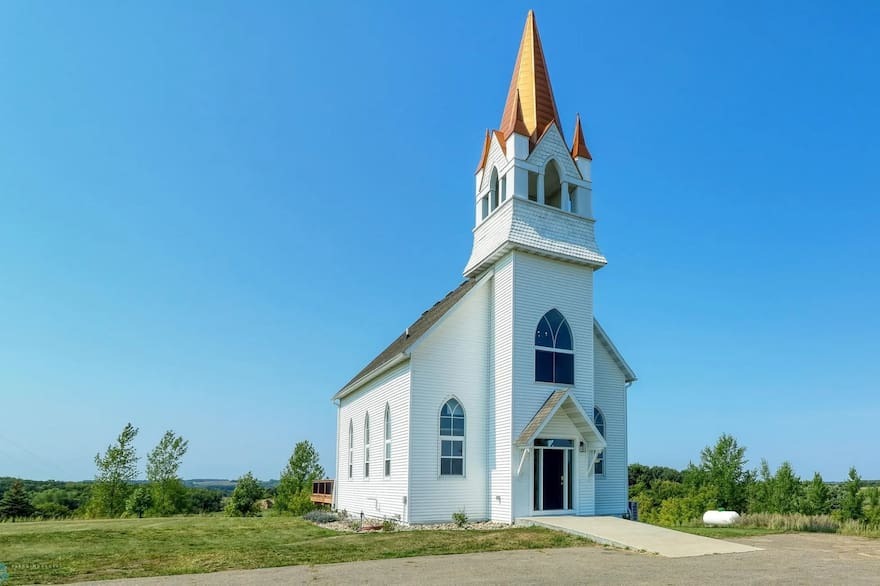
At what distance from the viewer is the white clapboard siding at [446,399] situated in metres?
20.2

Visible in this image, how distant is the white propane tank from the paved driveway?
7564 mm

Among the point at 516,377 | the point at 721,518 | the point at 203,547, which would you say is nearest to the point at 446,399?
the point at 516,377

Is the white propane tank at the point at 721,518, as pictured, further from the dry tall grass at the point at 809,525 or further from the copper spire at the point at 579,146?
the copper spire at the point at 579,146

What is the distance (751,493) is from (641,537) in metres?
39.2

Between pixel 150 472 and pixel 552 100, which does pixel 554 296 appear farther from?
pixel 150 472

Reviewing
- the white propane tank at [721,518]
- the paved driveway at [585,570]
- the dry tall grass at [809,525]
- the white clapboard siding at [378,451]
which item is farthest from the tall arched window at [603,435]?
the paved driveway at [585,570]

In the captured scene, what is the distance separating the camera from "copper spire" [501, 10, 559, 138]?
23.8 meters

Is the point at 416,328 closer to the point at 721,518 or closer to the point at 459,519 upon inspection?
the point at 459,519

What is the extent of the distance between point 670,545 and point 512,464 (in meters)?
5.95

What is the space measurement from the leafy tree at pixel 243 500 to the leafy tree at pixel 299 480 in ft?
7.25

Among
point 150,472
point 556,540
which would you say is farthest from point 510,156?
point 150,472

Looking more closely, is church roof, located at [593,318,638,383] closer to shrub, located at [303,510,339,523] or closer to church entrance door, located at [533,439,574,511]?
church entrance door, located at [533,439,574,511]

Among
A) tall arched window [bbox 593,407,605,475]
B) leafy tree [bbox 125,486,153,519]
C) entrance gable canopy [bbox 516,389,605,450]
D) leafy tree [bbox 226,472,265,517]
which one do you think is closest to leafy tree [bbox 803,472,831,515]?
tall arched window [bbox 593,407,605,475]

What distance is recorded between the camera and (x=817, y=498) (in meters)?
41.2
